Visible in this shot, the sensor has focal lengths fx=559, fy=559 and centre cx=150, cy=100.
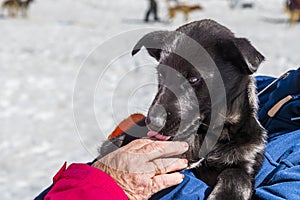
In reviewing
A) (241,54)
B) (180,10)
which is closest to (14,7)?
(180,10)

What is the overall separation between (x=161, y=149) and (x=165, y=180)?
0.12 meters

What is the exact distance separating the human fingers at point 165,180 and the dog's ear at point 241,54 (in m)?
0.54

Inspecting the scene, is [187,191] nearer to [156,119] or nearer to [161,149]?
[161,149]

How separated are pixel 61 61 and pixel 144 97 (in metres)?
5.15

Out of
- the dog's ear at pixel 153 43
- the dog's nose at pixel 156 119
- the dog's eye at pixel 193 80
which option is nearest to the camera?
the dog's nose at pixel 156 119

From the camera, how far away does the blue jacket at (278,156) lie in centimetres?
204

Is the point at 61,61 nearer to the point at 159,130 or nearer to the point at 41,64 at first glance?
the point at 41,64

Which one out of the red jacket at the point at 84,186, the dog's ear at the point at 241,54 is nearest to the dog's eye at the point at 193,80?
the dog's ear at the point at 241,54

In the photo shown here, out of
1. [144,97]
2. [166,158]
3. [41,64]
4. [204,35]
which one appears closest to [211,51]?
[204,35]

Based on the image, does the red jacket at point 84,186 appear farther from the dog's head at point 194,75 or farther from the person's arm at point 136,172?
the dog's head at point 194,75

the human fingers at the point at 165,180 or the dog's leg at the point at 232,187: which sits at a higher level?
the human fingers at the point at 165,180

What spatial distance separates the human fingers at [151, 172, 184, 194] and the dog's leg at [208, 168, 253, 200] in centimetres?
14

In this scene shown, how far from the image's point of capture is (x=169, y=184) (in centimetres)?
210

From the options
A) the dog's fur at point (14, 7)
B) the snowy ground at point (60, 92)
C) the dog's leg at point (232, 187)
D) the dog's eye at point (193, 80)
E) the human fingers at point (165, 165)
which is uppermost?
the dog's eye at point (193, 80)
